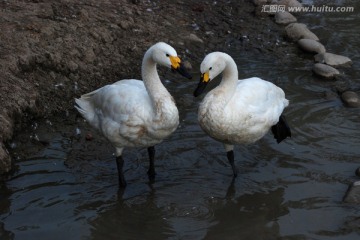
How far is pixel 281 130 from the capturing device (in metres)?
6.74

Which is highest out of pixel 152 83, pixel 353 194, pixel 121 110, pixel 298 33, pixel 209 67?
pixel 209 67

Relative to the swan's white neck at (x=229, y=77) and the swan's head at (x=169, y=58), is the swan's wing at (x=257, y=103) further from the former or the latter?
the swan's head at (x=169, y=58)

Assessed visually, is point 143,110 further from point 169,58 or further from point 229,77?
point 229,77

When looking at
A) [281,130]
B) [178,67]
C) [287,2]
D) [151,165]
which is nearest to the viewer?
[178,67]

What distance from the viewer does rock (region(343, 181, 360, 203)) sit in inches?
229

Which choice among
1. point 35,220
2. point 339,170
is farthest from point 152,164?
point 339,170

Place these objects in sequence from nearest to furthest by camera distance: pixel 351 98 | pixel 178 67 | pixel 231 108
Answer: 1. pixel 178 67
2. pixel 231 108
3. pixel 351 98

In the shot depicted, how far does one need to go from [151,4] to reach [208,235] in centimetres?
564

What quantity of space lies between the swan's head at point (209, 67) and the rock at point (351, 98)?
98.6 inches

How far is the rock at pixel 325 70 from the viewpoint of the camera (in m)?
8.63

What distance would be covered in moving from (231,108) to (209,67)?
1.44 ft

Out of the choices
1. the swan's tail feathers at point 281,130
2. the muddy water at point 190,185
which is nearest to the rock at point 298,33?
Result: the muddy water at point 190,185

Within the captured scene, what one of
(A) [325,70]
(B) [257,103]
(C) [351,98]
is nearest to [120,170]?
(B) [257,103]

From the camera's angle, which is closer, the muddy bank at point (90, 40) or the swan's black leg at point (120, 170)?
the swan's black leg at point (120, 170)
